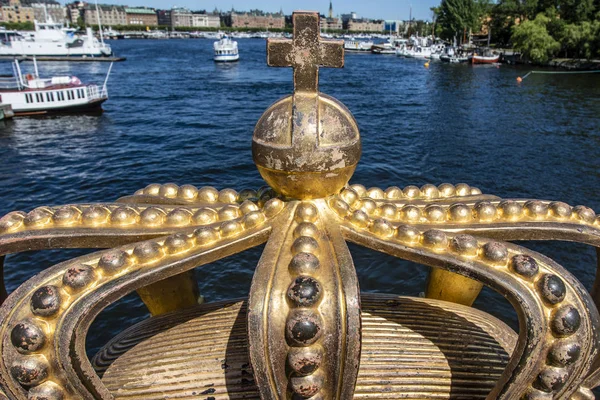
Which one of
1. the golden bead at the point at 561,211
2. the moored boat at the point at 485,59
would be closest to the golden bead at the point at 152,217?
the golden bead at the point at 561,211

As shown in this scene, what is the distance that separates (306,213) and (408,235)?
27.7 inches

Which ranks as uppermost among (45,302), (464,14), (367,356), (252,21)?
(252,21)

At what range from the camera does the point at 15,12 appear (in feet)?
441

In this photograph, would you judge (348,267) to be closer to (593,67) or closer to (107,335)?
(107,335)

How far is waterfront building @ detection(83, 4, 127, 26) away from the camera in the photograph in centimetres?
15249

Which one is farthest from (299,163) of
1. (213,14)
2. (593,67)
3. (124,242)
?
(213,14)

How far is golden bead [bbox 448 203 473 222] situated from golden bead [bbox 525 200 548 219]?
16.3 inches

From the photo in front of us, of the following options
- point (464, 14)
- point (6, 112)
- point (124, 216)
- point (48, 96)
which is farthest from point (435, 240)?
point (464, 14)

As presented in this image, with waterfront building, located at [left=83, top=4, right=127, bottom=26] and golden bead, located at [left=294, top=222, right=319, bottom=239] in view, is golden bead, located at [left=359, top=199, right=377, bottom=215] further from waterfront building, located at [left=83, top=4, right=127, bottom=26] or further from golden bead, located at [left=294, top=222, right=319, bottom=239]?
waterfront building, located at [left=83, top=4, right=127, bottom=26]

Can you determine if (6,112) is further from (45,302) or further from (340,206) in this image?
(340,206)

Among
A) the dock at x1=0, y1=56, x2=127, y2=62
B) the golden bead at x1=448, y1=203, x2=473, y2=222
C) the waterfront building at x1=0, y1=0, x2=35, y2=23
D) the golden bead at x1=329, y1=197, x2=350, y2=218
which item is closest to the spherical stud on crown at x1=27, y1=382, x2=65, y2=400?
the golden bead at x1=329, y1=197, x2=350, y2=218

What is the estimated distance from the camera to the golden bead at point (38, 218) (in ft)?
10.5

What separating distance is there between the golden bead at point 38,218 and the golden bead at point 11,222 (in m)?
0.04

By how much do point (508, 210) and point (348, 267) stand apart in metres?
1.42
